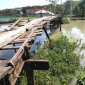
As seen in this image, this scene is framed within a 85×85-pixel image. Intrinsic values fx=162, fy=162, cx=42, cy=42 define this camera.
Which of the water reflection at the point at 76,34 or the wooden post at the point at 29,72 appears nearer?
the wooden post at the point at 29,72

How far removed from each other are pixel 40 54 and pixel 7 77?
7.15m

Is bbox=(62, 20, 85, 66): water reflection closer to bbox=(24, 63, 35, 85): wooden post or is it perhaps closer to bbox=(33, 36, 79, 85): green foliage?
bbox=(33, 36, 79, 85): green foliage

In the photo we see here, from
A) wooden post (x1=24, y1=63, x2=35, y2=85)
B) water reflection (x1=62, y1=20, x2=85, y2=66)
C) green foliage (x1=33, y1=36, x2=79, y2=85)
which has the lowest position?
water reflection (x1=62, y1=20, x2=85, y2=66)

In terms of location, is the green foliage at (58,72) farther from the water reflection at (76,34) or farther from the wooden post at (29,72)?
the wooden post at (29,72)

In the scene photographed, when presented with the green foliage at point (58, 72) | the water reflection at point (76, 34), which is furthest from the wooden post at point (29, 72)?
the water reflection at point (76, 34)

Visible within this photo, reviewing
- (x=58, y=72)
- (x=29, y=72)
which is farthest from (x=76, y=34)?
(x=29, y=72)

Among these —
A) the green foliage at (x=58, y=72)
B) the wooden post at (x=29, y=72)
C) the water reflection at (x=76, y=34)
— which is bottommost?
the water reflection at (x=76, y=34)

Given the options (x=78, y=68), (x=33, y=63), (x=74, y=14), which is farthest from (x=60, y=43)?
(x=74, y=14)

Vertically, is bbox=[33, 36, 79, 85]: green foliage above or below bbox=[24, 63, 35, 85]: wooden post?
below

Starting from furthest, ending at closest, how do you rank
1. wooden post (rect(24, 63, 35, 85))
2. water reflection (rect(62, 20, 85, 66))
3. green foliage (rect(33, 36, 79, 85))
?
water reflection (rect(62, 20, 85, 66)) → green foliage (rect(33, 36, 79, 85)) → wooden post (rect(24, 63, 35, 85))

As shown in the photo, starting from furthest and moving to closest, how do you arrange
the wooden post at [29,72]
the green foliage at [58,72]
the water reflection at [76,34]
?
the water reflection at [76,34], the green foliage at [58,72], the wooden post at [29,72]

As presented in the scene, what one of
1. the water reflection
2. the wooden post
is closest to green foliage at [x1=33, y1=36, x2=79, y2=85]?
the water reflection

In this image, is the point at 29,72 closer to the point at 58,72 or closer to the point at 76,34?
the point at 58,72

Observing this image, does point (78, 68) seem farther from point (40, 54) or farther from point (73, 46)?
point (73, 46)
